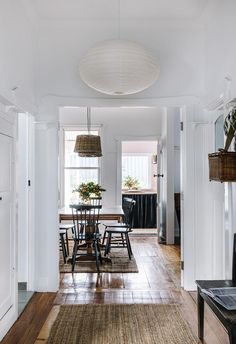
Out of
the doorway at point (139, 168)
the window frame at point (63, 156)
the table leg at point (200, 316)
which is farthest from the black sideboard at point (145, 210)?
the table leg at point (200, 316)

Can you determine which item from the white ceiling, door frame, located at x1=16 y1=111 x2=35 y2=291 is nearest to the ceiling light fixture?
the white ceiling

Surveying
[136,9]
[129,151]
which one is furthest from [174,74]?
[129,151]

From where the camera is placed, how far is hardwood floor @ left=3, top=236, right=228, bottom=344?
3.03 m

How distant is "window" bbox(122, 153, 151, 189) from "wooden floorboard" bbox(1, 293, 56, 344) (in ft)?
20.1

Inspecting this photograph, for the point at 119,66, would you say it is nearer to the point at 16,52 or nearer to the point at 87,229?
the point at 16,52

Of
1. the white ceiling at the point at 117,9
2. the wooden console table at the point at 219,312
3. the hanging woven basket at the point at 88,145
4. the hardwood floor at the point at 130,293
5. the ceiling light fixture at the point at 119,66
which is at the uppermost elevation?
the white ceiling at the point at 117,9

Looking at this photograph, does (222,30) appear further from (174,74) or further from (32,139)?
(32,139)

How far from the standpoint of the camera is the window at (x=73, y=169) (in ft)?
25.9

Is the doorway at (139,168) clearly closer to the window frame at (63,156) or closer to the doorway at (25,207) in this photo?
the window frame at (63,156)

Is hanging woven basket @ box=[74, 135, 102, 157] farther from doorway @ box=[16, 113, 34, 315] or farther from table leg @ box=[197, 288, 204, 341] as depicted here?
table leg @ box=[197, 288, 204, 341]

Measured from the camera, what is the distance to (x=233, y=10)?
3.00m

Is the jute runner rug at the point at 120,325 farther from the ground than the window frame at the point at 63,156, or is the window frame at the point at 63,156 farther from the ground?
the window frame at the point at 63,156

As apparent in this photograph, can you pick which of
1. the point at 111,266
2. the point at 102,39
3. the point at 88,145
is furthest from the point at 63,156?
the point at 102,39

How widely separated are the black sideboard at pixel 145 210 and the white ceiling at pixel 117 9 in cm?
543
